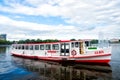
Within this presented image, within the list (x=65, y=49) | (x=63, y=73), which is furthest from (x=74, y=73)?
(x=65, y=49)

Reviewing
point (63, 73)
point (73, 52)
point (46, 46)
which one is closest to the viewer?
point (63, 73)

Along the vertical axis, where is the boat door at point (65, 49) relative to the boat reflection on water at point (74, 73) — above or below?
above

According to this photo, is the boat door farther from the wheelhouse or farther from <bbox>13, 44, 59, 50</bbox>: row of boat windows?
<bbox>13, 44, 59, 50</bbox>: row of boat windows

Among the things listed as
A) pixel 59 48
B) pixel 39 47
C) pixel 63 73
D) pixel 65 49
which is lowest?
pixel 63 73

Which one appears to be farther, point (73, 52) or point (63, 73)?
point (73, 52)

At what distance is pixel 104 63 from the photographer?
24.7 metres

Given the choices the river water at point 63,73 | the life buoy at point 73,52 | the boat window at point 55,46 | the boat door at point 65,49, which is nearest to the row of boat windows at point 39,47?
the boat window at point 55,46

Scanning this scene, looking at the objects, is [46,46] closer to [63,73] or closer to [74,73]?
[63,73]

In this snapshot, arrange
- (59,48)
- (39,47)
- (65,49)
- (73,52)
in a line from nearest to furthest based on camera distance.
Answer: (73,52)
(65,49)
(59,48)
(39,47)

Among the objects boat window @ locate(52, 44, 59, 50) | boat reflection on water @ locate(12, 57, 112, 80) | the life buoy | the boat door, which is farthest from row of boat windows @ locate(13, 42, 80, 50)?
boat reflection on water @ locate(12, 57, 112, 80)

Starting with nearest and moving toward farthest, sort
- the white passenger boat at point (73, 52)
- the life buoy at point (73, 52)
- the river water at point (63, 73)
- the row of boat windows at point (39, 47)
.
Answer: the river water at point (63, 73), the white passenger boat at point (73, 52), the life buoy at point (73, 52), the row of boat windows at point (39, 47)

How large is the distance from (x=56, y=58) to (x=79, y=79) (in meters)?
12.4

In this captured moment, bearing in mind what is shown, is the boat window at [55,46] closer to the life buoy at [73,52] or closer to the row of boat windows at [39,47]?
the row of boat windows at [39,47]

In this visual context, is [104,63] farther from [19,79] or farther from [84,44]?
[19,79]
